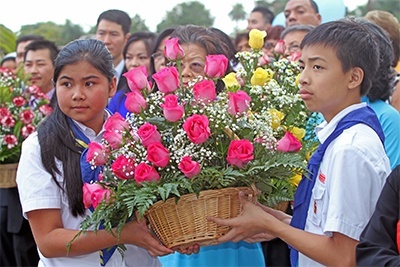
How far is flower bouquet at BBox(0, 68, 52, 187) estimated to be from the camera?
16.5ft

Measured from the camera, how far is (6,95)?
17.5 feet

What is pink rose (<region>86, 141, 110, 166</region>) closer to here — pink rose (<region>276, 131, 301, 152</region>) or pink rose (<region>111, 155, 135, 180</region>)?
pink rose (<region>111, 155, 135, 180</region>)

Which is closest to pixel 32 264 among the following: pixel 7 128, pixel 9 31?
pixel 7 128

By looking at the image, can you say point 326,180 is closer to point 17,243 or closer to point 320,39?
point 320,39

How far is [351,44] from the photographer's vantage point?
2.68 metres

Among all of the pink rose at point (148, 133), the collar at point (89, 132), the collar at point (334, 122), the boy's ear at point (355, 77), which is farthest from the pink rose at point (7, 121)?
the boy's ear at point (355, 77)

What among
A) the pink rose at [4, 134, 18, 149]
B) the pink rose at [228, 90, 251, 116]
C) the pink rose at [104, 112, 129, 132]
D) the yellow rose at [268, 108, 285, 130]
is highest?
the pink rose at [228, 90, 251, 116]

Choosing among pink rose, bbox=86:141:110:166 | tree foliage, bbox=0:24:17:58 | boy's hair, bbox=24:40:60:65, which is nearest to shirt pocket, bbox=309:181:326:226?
pink rose, bbox=86:141:110:166

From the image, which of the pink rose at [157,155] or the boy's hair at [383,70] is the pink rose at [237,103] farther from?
the boy's hair at [383,70]

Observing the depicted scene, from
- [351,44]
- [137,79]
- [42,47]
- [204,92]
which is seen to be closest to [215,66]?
[204,92]

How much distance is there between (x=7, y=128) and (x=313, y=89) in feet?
10.1

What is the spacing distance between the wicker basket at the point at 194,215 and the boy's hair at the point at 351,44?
0.62m

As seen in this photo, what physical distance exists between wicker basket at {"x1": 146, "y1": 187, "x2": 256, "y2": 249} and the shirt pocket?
0.24 metres

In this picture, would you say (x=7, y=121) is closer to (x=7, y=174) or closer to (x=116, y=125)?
(x=7, y=174)
